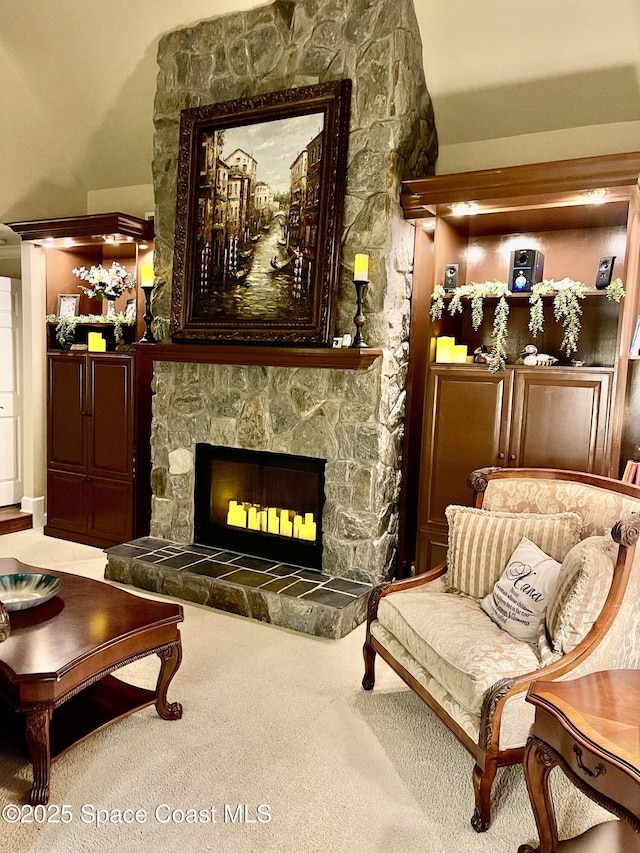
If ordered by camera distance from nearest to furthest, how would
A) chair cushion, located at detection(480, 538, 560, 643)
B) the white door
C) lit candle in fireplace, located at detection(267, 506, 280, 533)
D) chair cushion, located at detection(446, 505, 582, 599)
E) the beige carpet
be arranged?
the beige carpet
chair cushion, located at detection(480, 538, 560, 643)
chair cushion, located at detection(446, 505, 582, 599)
lit candle in fireplace, located at detection(267, 506, 280, 533)
the white door

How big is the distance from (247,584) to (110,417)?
192 centimetres

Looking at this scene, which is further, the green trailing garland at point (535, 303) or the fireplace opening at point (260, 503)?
the fireplace opening at point (260, 503)

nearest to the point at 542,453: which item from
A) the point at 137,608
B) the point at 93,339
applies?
the point at 137,608

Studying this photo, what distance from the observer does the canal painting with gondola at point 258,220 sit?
393cm

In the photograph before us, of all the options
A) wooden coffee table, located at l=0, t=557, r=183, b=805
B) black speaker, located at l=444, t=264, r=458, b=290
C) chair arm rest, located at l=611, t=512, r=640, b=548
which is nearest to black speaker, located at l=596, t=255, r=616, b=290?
black speaker, located at l=444, t=264, r=458, b=290

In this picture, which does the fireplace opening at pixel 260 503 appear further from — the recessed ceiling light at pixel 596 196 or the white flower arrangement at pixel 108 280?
the recessed ceiling light at pixel 596 196

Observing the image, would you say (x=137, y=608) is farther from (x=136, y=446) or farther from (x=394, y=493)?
(x=136, y=446)

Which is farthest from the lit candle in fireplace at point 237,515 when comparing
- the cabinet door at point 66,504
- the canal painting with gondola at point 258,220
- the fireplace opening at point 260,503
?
the cabinet door at point 66,504

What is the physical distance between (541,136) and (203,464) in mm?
3030

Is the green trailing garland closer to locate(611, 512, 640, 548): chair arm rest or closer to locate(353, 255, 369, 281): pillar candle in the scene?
locate(353, 255, 369, 281): pillar candle

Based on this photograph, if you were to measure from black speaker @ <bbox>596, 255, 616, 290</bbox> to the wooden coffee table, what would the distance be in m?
2.72

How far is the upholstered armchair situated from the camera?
2.14 metres

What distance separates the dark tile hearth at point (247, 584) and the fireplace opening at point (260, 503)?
97 mm

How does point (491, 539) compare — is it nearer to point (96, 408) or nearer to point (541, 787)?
point (541, 787)
